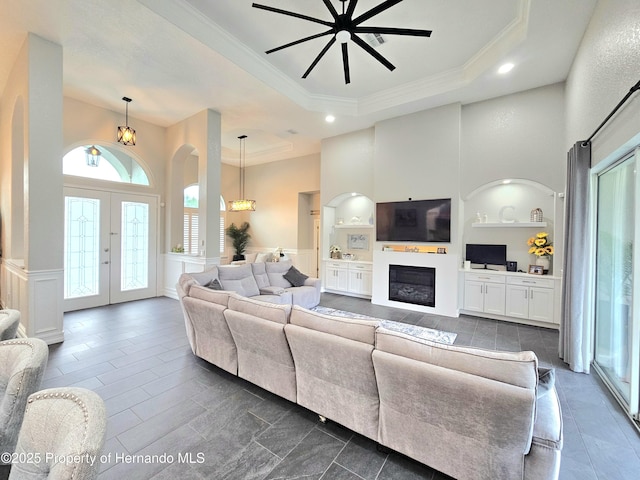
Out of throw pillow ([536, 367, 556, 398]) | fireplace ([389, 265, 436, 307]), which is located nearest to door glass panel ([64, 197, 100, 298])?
fireplace ([389, 265, 436, 307])

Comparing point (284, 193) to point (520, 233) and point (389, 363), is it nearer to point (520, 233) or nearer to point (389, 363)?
point (520, 233)

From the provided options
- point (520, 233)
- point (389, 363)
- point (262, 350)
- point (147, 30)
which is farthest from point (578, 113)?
point (147, 30)

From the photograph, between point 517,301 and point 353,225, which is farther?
point 353,225

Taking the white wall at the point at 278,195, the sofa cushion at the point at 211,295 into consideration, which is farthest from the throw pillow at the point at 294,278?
the white wall at the point at 278,195

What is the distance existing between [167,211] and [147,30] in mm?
4172

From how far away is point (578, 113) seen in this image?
3.75 metres

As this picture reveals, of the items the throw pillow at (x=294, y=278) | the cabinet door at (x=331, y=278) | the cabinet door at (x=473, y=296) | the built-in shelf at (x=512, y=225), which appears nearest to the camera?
the built-in shelf at (x=512, y=225)

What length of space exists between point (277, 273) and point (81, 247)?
3853 mm

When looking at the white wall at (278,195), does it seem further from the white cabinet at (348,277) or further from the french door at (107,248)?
the french door at (107,248)

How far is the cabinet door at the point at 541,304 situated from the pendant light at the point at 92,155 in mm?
8562

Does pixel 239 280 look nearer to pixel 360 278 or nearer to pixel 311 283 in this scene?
pixel 311 283

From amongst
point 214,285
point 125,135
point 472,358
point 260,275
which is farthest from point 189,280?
point 125,135

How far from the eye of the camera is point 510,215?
5.39m

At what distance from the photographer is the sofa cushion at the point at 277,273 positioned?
18.6 ft
